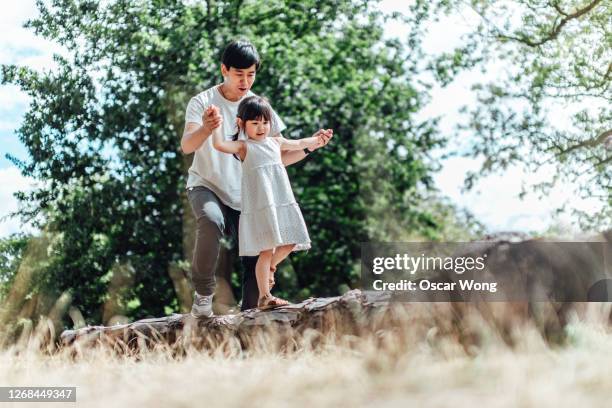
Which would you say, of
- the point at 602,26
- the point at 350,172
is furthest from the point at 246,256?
the point at 350,172

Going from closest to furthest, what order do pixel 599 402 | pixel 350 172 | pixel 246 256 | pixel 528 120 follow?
pixel 599 402, pixel 246 256, pixel 528 120, pixel 350 172

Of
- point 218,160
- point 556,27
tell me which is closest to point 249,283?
point 218,160

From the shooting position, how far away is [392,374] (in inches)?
106

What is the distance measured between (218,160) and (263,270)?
64 cm

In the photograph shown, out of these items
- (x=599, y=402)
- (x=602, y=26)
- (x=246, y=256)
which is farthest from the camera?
(x=602, y=26)

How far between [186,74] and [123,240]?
219cm

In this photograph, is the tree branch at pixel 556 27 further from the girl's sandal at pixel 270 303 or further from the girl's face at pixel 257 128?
the girl's sandal at pixel 270 303

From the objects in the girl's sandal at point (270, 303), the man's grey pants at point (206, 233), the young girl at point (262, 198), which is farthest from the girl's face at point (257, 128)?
the girl's sandal at point (270, 303)

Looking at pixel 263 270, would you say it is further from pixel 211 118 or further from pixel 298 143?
pixel 211 118

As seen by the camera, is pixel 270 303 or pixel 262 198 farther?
pixel 270 303

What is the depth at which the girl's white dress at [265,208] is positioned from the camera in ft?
14.1

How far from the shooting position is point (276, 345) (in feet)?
13.8

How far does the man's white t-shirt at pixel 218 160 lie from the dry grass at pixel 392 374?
40.2 inches

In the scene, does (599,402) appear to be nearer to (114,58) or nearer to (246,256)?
(246,256)
